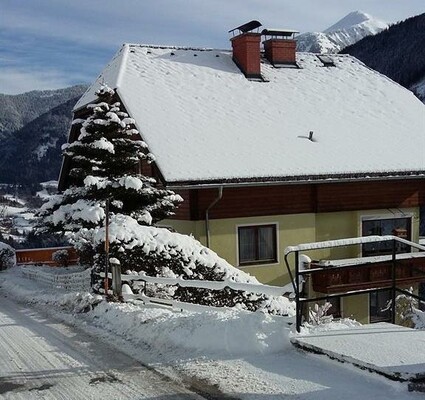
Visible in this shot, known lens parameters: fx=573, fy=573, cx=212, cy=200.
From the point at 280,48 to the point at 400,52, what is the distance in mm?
74598

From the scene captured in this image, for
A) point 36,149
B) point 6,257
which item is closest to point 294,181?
point 6,257

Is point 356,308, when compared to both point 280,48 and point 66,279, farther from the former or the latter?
point 280,48

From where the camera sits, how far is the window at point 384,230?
18766mm

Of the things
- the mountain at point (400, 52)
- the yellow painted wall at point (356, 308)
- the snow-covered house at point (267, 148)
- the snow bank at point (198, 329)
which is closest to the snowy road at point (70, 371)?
the snow bank at point (198, 329)

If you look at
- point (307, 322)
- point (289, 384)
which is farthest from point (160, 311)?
point (289, 384)

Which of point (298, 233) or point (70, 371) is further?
point (298, 233)

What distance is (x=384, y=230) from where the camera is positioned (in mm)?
19266

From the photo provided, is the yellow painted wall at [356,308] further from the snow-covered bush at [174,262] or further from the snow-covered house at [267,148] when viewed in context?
the snow-covered bush at [174,262]

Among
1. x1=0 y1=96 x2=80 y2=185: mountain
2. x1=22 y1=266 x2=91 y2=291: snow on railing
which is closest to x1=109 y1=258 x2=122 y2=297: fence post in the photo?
x1=22 y1=266 x2=91 y2=291: snow on railing

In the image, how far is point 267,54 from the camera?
2322 centimetres

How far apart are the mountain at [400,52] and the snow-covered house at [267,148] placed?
65.0 m

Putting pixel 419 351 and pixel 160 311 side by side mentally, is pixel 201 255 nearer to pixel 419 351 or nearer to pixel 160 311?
pixel 160 311

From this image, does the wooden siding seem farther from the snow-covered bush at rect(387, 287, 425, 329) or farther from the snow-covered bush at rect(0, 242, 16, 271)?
the snow-covered bush at rect(0, 242, 16, 271)

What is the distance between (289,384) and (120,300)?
5710 millimetres
